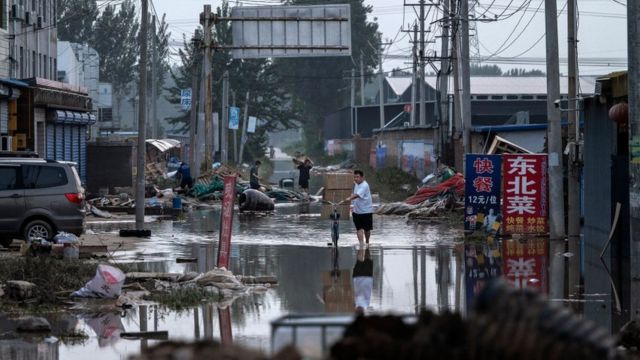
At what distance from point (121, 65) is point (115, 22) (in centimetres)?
490

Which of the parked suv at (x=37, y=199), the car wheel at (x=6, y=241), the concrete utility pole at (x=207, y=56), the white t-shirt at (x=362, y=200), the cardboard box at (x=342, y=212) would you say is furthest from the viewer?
the concrete utility pole at (x=207, y=56)

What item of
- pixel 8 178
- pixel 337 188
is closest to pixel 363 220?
A: pixel 8 178

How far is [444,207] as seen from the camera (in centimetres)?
3597

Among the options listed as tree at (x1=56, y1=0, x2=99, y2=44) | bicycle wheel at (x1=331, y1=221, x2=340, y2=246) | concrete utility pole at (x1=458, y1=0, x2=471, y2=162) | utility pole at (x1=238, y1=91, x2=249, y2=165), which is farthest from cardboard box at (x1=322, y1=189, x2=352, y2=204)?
tree at (x1=56, y1=0, x2=99, y2=44)

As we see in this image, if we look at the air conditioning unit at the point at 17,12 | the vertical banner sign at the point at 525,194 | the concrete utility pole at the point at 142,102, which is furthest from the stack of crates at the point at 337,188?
the air conditioning unit at the point at 17,12

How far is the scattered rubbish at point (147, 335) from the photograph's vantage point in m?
13.0

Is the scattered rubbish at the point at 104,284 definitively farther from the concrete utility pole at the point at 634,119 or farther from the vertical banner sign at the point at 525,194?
the vertical banner sign at the point at 525,194

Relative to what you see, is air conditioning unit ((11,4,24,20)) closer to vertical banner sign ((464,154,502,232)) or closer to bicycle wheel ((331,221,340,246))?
vertical banner sign ((464,154,502,232))

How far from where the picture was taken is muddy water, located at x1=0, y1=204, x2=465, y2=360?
13516 mm

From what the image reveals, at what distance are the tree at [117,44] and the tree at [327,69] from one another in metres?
15.9

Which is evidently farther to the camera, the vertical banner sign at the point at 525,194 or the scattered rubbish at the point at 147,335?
the vertical banner sign at the point at 525,194

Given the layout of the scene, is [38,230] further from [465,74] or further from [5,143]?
[465,74]

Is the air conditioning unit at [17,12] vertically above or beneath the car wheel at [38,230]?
above

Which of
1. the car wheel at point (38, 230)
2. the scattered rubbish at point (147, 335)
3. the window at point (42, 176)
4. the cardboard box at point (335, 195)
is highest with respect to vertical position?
the window at point (42, 176)
